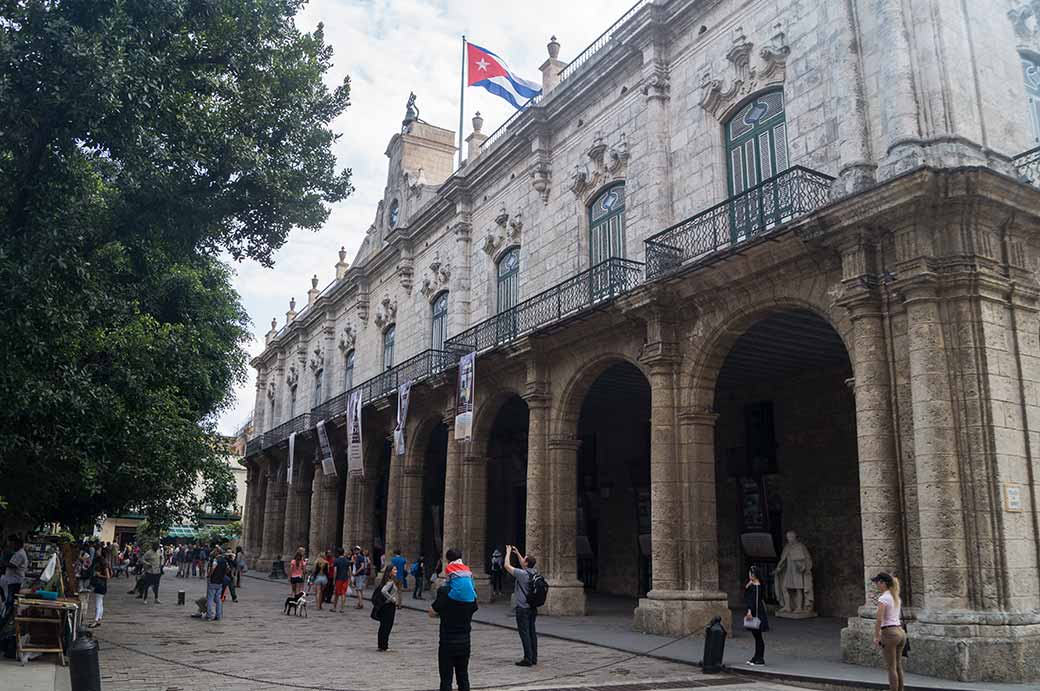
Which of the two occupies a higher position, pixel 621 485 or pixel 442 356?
pixel 442 356

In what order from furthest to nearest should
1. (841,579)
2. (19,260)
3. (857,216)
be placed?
(841,579) < (857,216) < (19,260)

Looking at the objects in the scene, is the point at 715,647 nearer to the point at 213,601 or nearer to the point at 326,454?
the point at 213,601

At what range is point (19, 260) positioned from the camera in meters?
8.35

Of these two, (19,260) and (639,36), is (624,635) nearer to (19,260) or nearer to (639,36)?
(19,260)

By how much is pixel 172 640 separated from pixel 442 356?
38.2 feet

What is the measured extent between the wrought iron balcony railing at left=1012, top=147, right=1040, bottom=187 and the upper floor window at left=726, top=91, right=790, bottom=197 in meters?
3.40

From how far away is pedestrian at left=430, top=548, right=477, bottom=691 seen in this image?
801cm

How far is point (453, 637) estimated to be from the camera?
26.3ft

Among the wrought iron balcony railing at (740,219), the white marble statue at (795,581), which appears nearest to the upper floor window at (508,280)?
the wrought iron balcony railing at (740,219)

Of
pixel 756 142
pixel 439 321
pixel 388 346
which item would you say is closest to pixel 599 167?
pixel 756 142

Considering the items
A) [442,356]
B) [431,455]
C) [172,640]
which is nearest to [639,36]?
[442,356]

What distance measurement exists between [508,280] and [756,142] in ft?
29.3

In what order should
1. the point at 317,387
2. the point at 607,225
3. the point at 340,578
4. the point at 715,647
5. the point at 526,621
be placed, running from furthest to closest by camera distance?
the point at 317,387 < the point at 340,578 < the point at 607,225 < the point at 526,621 < the point at 715,647

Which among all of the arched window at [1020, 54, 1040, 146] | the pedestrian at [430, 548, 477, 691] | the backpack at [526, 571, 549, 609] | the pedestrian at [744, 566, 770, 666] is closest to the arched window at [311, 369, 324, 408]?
the backpack at [526, 571, 549, 609]
